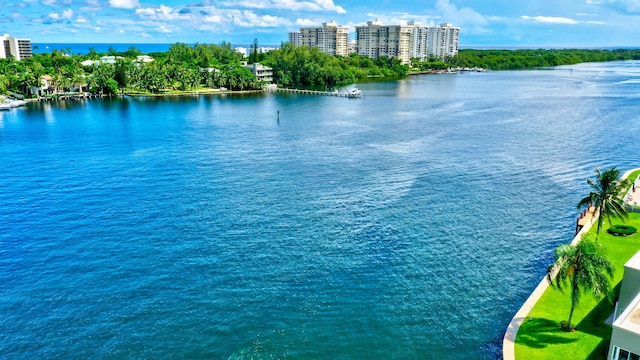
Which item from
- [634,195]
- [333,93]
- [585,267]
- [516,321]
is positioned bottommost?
[516,321]

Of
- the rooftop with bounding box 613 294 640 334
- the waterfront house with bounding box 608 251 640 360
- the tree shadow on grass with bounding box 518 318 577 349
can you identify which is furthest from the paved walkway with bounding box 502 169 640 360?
the rooftop with bounding box 613 294 640 334

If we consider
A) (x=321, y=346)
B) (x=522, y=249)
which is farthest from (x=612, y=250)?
(x=321, y=346)

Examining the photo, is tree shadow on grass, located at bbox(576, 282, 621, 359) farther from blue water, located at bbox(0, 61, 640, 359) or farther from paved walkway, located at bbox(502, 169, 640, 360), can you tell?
blue water, located at bbox(0, 61, 640, 359)

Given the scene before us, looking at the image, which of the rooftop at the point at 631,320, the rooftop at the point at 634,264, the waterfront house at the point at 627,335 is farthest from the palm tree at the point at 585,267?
the rooftop at the point at 631,320

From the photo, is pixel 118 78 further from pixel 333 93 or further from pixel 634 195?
pixel 634 195

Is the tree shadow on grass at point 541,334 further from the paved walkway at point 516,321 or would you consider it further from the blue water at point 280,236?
the blue water at point 280,236

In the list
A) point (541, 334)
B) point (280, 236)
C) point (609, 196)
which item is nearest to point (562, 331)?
point (541, 334)
